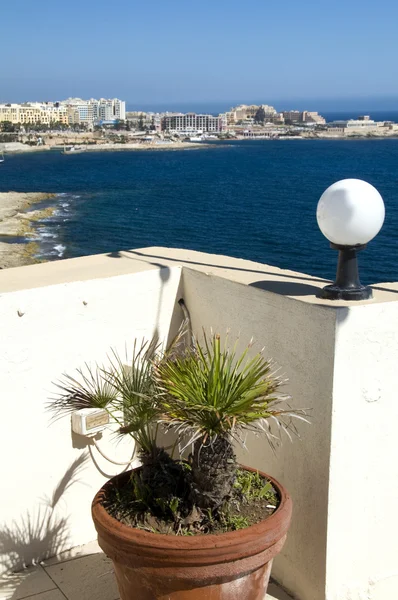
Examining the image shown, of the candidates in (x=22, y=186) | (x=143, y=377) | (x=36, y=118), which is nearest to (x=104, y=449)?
(x=143, y=377)

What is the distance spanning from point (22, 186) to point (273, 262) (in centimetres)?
3559

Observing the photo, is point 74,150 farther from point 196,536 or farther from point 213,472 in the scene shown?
point 196,536

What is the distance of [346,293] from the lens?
9.82 feet

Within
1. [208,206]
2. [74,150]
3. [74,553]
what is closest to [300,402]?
[74,553]

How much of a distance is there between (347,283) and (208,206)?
4613 centimetres

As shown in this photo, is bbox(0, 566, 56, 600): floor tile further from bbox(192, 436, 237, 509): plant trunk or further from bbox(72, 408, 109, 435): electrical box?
bbox(192, 436, 237, 509): plant trunk

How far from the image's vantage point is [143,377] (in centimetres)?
297

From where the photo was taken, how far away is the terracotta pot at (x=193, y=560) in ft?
8.17

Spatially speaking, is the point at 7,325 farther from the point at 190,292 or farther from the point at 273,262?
the point at 273,262

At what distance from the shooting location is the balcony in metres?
3.00

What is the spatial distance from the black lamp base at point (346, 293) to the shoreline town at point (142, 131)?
4495 inches

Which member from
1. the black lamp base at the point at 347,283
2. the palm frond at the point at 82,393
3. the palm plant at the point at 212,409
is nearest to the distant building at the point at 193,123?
the palm frond at the point at 82,393

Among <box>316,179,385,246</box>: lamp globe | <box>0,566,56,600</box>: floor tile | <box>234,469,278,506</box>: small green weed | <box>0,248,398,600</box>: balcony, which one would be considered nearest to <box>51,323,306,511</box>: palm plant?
<box>234,469,278,506</box>: small green weed

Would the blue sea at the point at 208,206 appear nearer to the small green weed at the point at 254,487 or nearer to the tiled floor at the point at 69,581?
the tiled floor at the point at 69,581
